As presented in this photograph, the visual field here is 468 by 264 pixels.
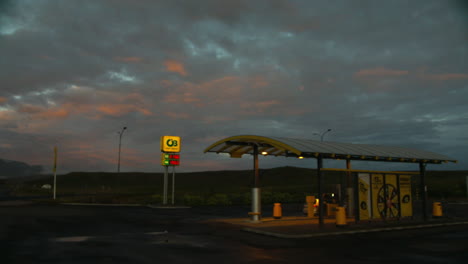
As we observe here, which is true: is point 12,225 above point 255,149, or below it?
below

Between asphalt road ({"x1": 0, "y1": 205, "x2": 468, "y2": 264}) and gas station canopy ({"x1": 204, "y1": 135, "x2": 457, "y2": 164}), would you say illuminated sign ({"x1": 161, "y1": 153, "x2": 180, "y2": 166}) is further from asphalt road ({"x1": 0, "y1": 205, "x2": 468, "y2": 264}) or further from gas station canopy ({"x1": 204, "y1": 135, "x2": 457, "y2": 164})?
asphalt road ({"x1": 0, "y1": 205, "x2": 468, "y2": 264})

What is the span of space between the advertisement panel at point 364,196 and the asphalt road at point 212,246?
184 cm

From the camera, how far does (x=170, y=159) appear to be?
37.0m

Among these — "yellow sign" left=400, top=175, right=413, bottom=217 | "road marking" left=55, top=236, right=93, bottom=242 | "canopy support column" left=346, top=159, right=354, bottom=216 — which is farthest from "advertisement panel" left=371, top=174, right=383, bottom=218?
"road marking" left=55, top=236, right=93, bottom=242

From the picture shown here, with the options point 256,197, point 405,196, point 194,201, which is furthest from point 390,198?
point 194,201

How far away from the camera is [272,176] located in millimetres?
145625

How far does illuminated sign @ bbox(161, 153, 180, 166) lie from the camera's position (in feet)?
120

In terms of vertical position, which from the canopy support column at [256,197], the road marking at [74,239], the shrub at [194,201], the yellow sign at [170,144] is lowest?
the shrub at [194,201]

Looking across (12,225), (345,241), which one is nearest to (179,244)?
(345,241)

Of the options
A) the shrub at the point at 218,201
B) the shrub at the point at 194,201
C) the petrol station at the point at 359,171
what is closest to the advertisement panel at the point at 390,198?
the petrol station at the point at 359,171

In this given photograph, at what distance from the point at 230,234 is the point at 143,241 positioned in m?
3.73

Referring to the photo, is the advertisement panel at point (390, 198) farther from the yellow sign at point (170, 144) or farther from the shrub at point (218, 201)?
the yellow sign at point (170, 144)

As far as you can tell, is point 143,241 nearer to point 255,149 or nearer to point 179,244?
A: point 179,244

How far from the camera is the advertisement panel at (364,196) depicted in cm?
1781
